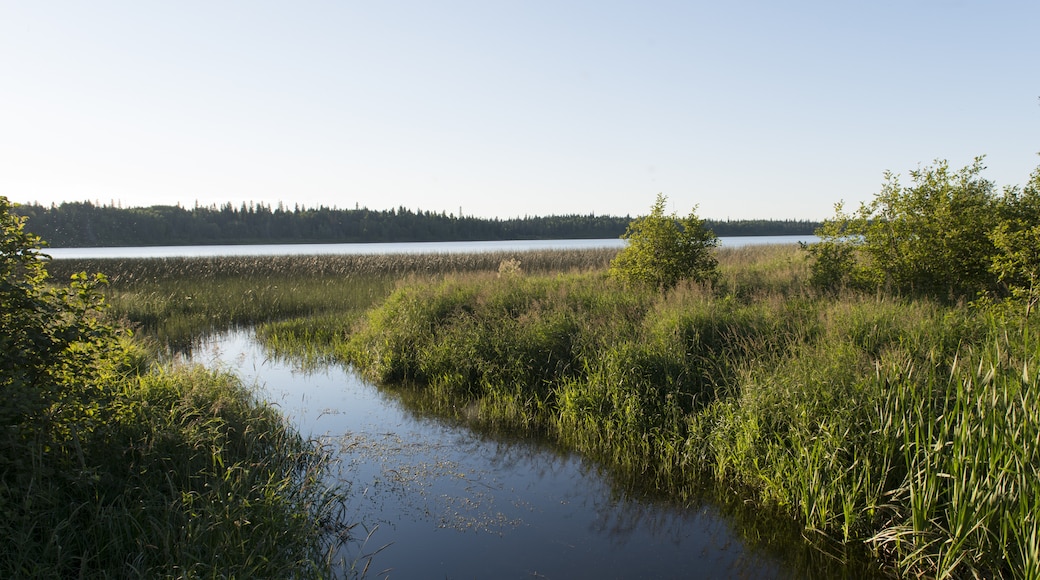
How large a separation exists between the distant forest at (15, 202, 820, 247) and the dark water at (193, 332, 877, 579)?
234 feet

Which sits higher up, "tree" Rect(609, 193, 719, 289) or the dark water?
"tree" Rect(609, 193, 719, 289)

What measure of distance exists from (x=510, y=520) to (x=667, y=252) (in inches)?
345

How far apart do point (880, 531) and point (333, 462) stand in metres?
5.78

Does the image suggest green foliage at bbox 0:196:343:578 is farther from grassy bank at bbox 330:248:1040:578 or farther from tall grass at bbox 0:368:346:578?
grassy bank at bbox 330:248:1040:578

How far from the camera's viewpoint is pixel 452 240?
94875 millimetres

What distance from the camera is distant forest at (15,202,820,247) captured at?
6762 centimetres

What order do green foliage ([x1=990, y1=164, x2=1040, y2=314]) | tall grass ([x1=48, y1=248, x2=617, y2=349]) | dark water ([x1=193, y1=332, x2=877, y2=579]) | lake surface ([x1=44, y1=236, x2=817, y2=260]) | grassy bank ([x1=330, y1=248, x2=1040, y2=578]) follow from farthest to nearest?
1. lake surface ([x1=44, y1=236, x2=817, y2=260])
2. tall grass ([x1=48, y1=248, x2=617, y2=349])
3. green foliage ([x1=990, y1=164, x2=1040, y2=314])
4. dark water ([x1=193, y1=332, x2=877, y2=579])
5. grassy bank ([x1=330, y1=248, x2=1040, y2=578])

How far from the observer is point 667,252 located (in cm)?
1316

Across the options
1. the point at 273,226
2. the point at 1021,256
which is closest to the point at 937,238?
the point at 1021,256

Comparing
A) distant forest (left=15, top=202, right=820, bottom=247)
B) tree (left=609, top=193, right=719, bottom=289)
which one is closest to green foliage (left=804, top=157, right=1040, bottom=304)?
tree (left=609, top=193, right=719, bottom=289)

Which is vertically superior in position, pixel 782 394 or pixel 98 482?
pixel 782 394

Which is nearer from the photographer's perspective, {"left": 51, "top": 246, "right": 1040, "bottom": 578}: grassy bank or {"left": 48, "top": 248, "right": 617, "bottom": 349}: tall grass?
{"left": 51, "top": 246, "right": 1040, "bottom": 578}: grassy bank

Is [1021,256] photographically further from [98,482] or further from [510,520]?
[98,482]

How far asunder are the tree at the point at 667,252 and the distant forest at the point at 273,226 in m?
65.0
